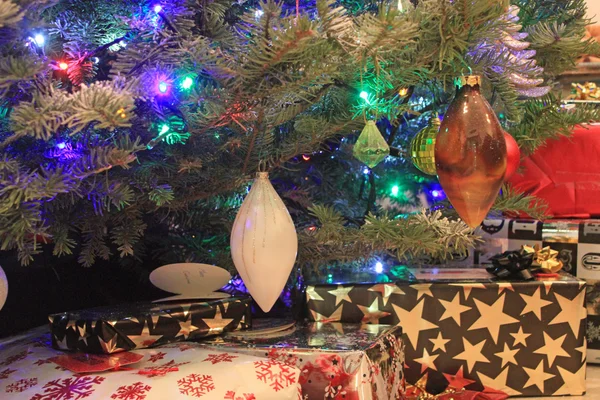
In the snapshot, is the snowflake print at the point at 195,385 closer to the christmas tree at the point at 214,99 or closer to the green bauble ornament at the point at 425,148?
the christmas tree at the point at 214,99

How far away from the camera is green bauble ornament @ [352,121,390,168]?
2.15 feet

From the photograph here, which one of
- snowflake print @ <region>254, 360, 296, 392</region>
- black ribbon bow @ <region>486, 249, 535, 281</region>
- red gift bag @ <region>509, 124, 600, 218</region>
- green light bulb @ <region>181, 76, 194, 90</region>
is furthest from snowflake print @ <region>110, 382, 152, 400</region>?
red gift bag @ <region>509, 124, 600, 218</region>

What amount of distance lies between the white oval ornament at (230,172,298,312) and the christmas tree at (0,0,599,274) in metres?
0.08

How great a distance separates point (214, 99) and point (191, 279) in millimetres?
275

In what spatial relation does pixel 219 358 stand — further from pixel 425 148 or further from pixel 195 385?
pixel 425 148

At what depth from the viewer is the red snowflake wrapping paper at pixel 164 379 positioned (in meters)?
0.55

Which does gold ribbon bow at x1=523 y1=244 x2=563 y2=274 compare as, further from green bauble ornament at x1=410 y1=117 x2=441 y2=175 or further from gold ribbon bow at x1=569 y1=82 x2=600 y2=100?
gold ribbon bow at x1=569 y1=82 x2=600 y2=100

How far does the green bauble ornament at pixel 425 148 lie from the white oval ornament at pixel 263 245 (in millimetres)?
232

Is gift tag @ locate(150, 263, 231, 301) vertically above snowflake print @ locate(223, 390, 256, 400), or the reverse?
gift tag @ locate(150, 263, 231, 301)

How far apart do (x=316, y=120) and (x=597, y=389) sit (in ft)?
1.86

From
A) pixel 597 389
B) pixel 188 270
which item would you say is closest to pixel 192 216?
pixel 188 270

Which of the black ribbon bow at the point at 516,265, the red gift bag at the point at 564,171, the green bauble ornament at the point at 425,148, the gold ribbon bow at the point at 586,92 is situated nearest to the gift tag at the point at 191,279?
the green bauble ornament at the point at 425,148

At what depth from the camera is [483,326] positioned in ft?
2.74

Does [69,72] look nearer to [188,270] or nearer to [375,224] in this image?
[188,270]
